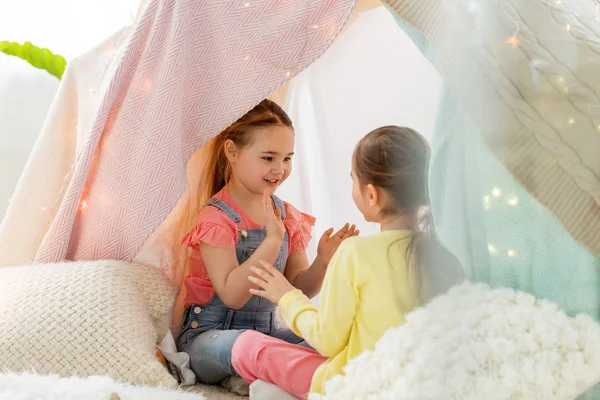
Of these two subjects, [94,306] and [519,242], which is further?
[94,306]

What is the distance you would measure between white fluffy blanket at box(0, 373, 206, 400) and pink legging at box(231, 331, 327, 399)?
0.15 meters

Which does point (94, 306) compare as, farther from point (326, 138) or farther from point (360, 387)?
point (326, 138)

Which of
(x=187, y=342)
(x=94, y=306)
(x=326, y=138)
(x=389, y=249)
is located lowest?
(x=187, y=342)

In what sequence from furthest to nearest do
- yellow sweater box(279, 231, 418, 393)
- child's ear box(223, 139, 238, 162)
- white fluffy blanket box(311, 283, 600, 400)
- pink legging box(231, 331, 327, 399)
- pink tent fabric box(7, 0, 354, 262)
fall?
1. child's ear box(223, 139, 238, 162)
2. pink tent fabric box(7, 0, 354, 262)
3. pink legging box(231, 331, 327, 399)
4. yellow sweater box(279, 231, 418, 393)
5. white fluffy blanket box(311, 283, 600, 400)

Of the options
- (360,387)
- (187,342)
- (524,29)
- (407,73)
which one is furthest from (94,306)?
(524,29)

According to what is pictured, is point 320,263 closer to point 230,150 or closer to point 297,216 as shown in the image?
point 297,216

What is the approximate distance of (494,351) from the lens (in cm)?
93

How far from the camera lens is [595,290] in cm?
98

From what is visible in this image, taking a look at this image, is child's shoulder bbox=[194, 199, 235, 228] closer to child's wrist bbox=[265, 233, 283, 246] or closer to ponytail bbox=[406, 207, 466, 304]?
child's wrist bbox=[265, 233, 283, 246]

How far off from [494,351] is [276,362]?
49cm

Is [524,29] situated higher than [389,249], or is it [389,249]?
[524,29]

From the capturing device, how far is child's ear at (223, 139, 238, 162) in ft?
5.61

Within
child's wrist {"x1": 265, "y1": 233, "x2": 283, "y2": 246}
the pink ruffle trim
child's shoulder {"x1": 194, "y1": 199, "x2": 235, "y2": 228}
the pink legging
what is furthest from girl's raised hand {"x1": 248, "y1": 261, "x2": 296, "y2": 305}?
the pink ruffle trim

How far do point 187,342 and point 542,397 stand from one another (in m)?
0.91
